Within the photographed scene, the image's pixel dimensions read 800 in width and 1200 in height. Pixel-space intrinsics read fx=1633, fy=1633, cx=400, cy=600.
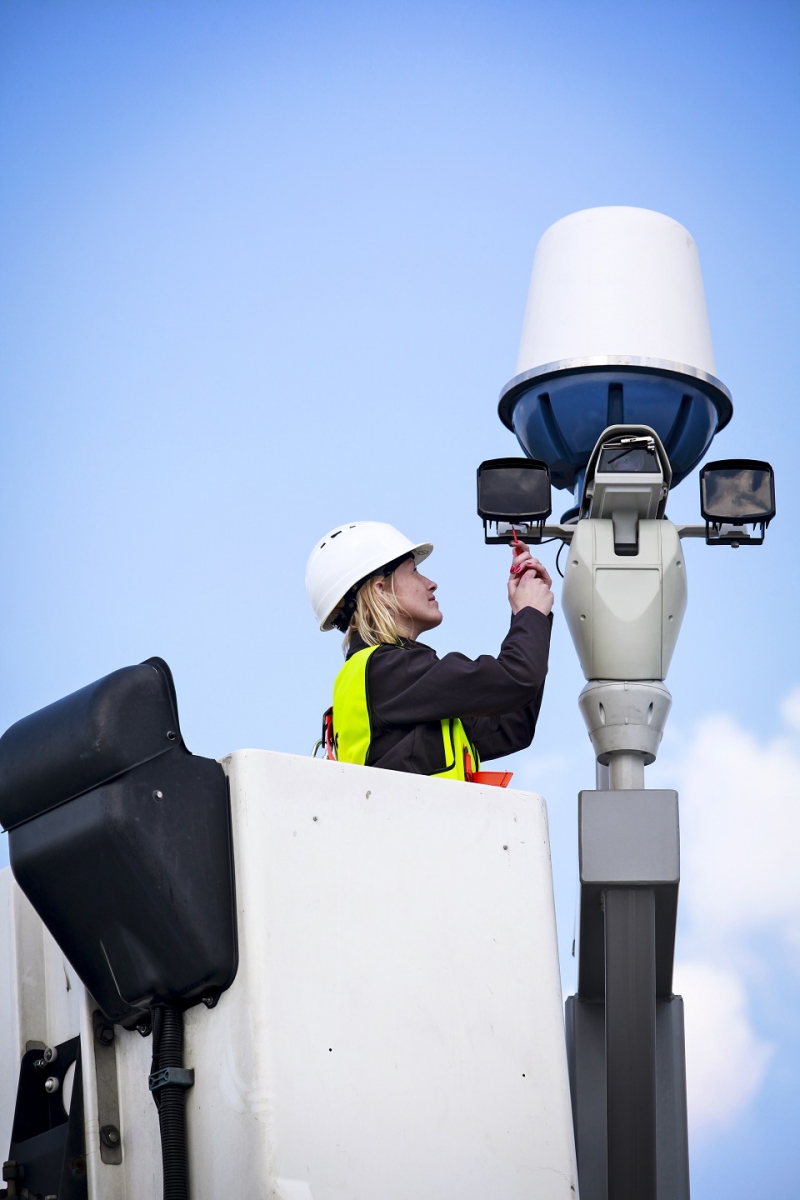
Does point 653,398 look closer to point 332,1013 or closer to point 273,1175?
point 332,1013

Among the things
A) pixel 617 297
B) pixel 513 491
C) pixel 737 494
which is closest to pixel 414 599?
pixel 513 491

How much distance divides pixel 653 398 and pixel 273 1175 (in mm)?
2326

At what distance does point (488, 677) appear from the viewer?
12.2ft

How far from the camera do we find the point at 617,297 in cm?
439

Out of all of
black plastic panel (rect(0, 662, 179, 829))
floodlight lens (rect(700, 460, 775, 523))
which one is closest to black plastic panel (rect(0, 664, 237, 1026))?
black plastic panel (rect(0, 662, 179, 829))

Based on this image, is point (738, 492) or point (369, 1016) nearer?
point (369, 1016)

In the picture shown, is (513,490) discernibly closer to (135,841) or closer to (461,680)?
(461,680)

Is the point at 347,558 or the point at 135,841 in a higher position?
the point at 347,558

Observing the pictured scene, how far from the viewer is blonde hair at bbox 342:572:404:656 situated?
4164 mm

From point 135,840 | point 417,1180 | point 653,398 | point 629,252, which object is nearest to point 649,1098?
point 417,1180

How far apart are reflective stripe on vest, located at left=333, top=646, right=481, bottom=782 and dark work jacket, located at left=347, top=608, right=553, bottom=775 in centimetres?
1

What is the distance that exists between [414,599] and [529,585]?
0.40m

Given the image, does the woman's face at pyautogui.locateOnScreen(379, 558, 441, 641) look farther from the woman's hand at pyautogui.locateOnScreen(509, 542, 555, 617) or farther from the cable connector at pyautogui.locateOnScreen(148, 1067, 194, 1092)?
the cable connector at pyautogui.locateOnScreen(148, 1067, 194, 1092)

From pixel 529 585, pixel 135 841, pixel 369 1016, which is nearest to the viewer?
pixel 135 841
